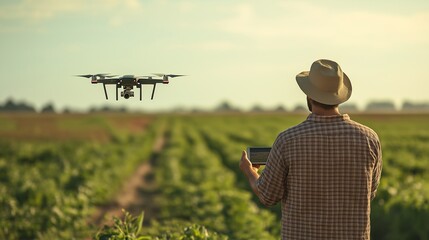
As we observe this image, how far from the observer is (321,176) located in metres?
4.43

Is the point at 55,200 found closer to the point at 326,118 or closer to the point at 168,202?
the point at 168,202

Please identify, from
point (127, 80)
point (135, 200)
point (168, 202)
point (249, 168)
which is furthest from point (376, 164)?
point (135, 200)

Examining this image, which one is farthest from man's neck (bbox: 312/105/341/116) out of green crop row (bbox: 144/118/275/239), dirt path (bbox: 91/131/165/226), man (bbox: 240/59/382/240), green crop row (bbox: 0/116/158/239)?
dirt path (bbox: 91/131/165/226)

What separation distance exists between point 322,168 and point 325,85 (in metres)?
0.45

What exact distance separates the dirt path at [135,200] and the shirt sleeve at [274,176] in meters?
11.0

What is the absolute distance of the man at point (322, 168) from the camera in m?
4.39

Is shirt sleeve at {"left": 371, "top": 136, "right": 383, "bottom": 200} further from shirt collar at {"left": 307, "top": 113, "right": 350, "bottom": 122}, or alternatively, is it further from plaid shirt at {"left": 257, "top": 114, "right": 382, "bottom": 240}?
shirt collar at {"left": 307, "top": 113, "right": 350, "bottom": 122}

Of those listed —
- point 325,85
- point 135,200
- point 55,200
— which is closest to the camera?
point 325,85

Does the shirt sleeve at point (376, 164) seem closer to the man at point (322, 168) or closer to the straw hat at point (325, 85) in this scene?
the man at point (322, 168)

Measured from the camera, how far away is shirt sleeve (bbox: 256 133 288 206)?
438cm

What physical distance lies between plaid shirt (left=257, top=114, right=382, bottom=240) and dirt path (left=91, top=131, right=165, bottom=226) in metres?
11.1

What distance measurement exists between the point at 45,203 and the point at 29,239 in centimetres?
304

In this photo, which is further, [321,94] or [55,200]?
[55,200]

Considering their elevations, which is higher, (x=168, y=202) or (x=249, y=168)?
(x=249, y=168)
